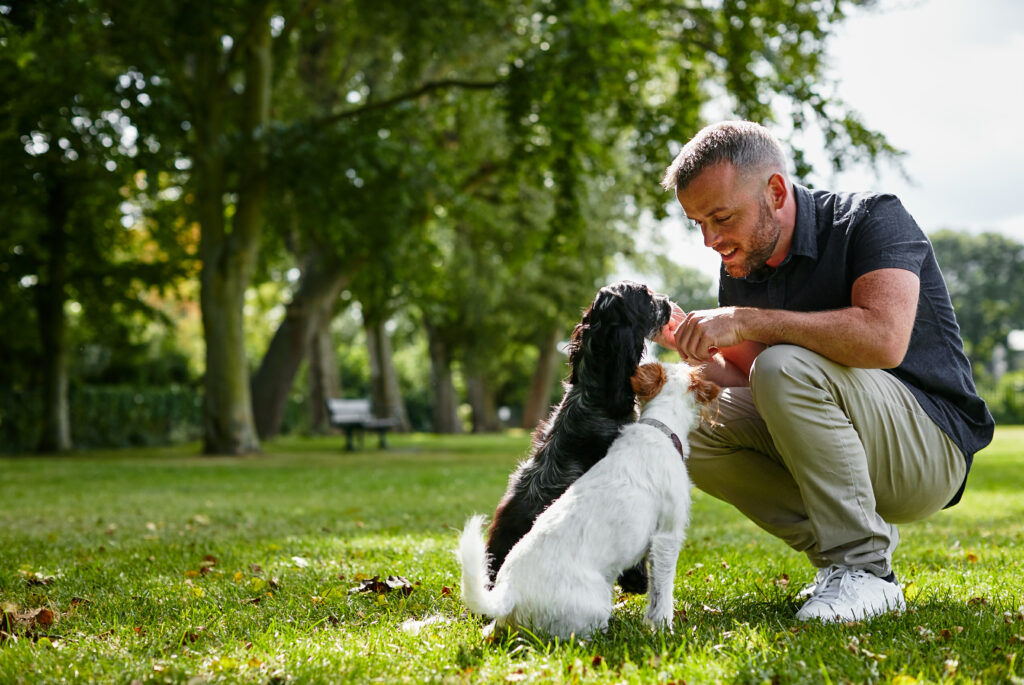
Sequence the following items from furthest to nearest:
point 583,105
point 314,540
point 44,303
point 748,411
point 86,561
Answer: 1. point 44,303
2. point 583,105
3. point 314,540
4. point 86,561
5. point 748,411

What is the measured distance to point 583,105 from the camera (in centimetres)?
1410

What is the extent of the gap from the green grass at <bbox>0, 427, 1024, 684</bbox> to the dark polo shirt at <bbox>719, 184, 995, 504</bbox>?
2.69 ft

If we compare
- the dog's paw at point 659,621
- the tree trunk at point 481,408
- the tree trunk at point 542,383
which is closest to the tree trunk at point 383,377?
the tree trunk at point 481,408

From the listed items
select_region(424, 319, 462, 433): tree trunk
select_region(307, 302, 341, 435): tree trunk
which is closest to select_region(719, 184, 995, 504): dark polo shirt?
select_region(307, 302, 341, 435): tree trunk

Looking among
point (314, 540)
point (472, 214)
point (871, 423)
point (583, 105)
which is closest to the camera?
point (871, 423)

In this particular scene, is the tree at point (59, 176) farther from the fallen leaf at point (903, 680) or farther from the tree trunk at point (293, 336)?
the fallen leaf at point (903, 680)

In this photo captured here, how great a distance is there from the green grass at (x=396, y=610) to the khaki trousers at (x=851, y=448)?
0.36 m

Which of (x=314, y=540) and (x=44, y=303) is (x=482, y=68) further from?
(x=314, y=540)

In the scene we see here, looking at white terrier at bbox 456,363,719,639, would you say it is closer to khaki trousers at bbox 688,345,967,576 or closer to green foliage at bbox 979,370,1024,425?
khaki trousers at bbox 688,345,967,576

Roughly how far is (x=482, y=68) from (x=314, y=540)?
15.5m

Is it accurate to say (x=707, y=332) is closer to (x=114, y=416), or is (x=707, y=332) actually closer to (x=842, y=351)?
(x=842, y=351)

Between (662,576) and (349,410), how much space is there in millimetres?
18422

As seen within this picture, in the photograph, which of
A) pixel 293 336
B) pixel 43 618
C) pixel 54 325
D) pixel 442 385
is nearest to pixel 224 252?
pixel 293 336

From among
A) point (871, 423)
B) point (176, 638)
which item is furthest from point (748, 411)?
point (176, 638)
